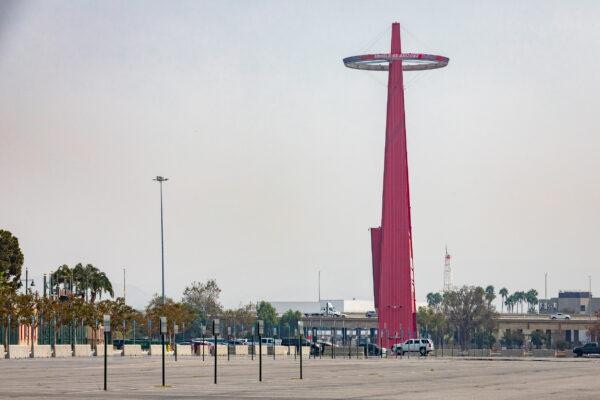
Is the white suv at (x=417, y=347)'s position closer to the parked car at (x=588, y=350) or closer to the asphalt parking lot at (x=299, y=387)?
the parked car at (x=588, y=350)

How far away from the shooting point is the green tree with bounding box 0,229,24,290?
155 meters

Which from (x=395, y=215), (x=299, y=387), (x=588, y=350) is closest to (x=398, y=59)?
(x=395, y=215)

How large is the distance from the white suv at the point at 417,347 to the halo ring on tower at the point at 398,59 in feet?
131

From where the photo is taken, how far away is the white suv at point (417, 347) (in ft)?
460

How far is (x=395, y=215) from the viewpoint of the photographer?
168125mm

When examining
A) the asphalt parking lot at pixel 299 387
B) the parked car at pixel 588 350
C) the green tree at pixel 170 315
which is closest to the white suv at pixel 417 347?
the parked car at pixel 588 350

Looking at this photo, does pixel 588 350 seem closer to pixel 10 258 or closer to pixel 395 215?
pixel 395 215

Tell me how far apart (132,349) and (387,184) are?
178 feet

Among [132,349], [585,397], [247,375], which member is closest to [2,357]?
[132,349]

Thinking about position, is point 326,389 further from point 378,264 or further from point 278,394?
point 378,264

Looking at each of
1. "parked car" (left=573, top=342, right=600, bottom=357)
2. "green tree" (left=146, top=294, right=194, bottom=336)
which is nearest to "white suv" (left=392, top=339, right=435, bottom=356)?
"parked car" (left=573, top=342, right=600, bottom=357)

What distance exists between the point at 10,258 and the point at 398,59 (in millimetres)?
55292

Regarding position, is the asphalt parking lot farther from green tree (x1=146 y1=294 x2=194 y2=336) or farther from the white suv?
green tree (x1=146 y1=294 x2=194 y2=336)

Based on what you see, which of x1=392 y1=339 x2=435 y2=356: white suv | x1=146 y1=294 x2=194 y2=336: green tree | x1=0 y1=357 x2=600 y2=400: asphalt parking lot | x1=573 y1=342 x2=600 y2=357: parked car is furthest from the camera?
x1=146 y1=294 x2=194 y2=336: green tree
